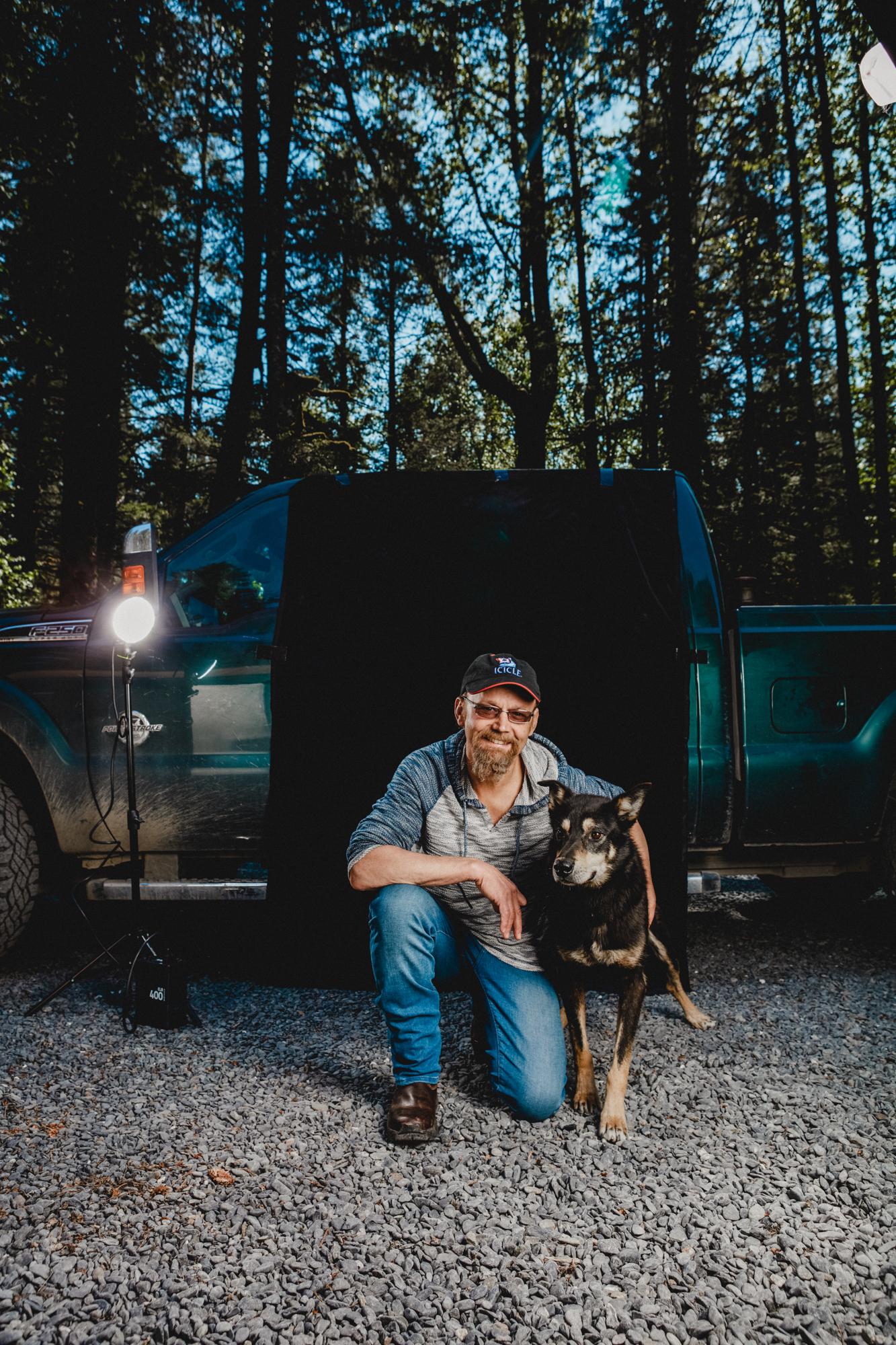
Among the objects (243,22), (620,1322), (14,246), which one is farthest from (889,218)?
(620,1322)

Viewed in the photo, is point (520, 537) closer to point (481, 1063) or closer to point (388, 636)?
point (388, 636)

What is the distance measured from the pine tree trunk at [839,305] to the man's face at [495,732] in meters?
13.0

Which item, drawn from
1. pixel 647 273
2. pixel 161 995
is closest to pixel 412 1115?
pixel 161 995

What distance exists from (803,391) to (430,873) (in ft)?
53.8

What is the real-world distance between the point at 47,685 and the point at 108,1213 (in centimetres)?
235

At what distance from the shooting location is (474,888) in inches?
113

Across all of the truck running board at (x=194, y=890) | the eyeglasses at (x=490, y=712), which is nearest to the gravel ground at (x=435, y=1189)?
the truck running board at (x=194, y=890)

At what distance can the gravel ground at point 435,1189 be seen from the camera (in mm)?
1854

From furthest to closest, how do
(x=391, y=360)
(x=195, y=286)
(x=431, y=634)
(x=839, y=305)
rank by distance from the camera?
(x=391, y=360), (x=195, y=286), (x=839, y=305), (x=431, y=634)

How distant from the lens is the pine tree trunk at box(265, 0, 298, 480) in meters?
11.6

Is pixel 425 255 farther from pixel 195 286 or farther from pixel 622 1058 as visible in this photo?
pixel 622 1058

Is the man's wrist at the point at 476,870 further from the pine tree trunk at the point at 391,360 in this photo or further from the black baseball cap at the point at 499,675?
the pine tree trunk at the point at 391,360

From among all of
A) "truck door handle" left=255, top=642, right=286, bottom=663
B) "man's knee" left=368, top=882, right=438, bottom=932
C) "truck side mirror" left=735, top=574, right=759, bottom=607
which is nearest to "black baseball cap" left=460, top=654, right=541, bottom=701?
"man's knee" left=368, top=882, right=438, bottom=932

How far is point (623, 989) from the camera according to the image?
9.21 feet
